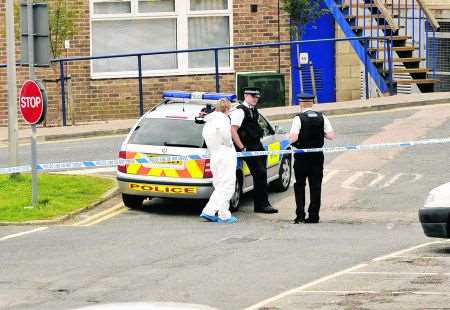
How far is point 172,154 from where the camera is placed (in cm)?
1850

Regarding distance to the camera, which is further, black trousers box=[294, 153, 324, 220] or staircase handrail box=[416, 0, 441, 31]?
staircase handrail box=[416, 0, 441, 31]

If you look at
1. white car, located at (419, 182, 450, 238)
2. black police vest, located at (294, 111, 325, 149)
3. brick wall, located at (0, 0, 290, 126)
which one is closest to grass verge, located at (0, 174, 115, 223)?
black police vest, located at (294, 111, 325, 149)

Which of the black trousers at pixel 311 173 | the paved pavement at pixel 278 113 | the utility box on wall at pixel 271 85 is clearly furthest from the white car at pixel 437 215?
the utility box on wall at pixel 271 85

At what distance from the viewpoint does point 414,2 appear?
33.9 m

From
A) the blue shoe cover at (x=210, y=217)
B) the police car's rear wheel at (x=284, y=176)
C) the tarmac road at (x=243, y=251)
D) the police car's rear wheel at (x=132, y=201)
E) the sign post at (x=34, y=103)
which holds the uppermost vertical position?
the sign post at (x=34, y=103)

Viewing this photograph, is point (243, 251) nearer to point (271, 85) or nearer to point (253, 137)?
point (253, 137)

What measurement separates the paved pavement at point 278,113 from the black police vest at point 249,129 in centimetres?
896

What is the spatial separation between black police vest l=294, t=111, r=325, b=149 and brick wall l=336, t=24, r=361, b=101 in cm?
1608

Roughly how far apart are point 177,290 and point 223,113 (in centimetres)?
523

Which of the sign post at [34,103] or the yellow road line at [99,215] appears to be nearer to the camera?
the yellow road line at [99,215]

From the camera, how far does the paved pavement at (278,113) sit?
1070 inches

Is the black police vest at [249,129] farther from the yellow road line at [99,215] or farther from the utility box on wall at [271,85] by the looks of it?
the utility box on wall at [271,85]

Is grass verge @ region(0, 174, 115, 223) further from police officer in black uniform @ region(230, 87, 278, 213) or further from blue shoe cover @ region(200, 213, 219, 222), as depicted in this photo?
police officer in black uniform @ region(230, 87, 278, 213)

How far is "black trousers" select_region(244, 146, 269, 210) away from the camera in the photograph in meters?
18.8
